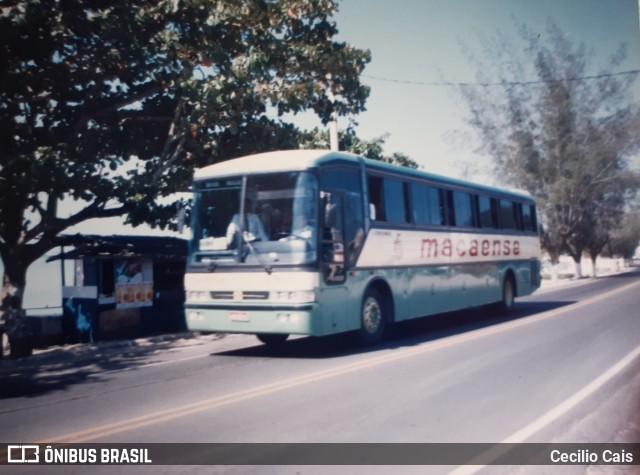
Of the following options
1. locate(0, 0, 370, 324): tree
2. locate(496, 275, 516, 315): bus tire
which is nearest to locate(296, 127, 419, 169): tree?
locate(0, 0, 370, 324): tree

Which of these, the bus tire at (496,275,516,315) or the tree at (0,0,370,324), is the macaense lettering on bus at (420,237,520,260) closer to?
the bus tire at (496,275,516,315)

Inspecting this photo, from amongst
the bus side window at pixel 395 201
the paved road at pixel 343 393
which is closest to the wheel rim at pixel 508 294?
the paved road at pixel 343 393

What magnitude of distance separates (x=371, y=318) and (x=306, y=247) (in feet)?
8.07

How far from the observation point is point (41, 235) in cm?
1398

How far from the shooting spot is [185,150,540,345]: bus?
873 cm

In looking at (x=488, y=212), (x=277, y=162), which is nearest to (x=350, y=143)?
(x=488, y=212)

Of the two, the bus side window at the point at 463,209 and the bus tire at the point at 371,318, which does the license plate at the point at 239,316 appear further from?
the bus side window at the point at 463,209

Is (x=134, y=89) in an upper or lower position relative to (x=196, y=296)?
upper

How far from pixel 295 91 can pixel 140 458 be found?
34.4ft

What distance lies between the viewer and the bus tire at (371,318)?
10016mm

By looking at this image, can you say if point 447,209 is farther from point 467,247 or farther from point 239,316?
point 239,316

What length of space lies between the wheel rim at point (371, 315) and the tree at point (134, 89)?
19.5 feet

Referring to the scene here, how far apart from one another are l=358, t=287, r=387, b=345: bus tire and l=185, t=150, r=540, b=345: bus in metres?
0.02

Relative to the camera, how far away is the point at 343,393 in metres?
6.61
